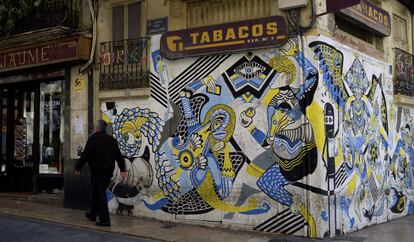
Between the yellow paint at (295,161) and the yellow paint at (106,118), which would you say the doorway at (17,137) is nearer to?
the yellow paint at (106,118)

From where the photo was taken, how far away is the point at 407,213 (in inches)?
422

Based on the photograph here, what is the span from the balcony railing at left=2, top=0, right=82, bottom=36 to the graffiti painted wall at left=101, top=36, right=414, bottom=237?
201 centimetres

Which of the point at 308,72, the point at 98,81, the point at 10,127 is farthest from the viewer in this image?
the point at 10,127

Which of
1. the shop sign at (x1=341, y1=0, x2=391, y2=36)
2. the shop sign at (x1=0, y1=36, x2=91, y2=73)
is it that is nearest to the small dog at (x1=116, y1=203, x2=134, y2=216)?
the shop sign at (x1=0, y1=36, x2=91, y2=73)

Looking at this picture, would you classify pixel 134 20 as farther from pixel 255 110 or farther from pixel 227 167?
pixel 227 167

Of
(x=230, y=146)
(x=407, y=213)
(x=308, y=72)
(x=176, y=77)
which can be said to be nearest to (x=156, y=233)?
(x=230, y=146)

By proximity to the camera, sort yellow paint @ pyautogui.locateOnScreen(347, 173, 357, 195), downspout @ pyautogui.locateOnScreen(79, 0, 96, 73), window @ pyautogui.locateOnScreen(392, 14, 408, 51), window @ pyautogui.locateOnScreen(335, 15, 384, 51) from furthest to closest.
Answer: window @ pyautogui.locateOnScreen(392, 14, 408, 51)
downspout @ pyautogui.locateOnScreen(79, 0, 96, 73)
window @ pyautogui.locateOnScreen(335, 15, 384, 51)
yellow paint @ pyautogui.locateOnScreen(347, 173, 357, 195)

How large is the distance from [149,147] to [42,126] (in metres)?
3.44

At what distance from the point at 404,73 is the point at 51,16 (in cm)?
760

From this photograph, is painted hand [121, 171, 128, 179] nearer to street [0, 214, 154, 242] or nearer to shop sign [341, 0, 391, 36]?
street [0, 214, 154, 242]

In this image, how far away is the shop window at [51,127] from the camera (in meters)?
10.9

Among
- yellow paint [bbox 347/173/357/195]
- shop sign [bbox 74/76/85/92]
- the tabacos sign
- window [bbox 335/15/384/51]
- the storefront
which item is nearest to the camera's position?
the tabacos sign

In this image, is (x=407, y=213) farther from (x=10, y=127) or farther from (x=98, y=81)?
(x=10, y=127)

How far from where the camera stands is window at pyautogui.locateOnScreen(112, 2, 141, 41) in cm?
954
